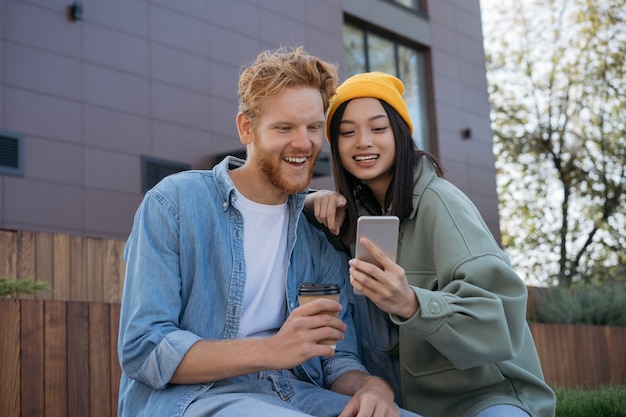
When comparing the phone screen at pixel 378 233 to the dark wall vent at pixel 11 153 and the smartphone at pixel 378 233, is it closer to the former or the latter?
the smartphone at pixel 378 233

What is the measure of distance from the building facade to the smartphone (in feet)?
29.3

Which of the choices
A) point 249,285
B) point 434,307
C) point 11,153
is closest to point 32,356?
point 249,285

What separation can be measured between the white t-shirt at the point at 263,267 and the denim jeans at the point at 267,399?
203 mm

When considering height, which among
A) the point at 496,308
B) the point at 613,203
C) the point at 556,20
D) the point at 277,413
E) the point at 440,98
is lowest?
the point at 277,413

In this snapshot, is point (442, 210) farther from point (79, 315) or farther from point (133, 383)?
point (79, 315)

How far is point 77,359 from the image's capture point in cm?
512

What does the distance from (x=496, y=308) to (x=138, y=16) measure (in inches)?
437

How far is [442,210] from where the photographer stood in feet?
10.9

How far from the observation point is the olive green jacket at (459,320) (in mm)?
2961

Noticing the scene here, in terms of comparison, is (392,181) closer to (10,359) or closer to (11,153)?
(10,359)

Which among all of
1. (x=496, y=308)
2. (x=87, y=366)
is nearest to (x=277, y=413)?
(x=496, y=308)

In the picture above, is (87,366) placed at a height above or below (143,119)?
below

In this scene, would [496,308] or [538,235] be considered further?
[538,235]

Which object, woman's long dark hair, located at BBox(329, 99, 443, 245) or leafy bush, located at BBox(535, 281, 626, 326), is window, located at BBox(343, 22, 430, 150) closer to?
leafy bush, located at BBox(535, 281, 626, 326)
